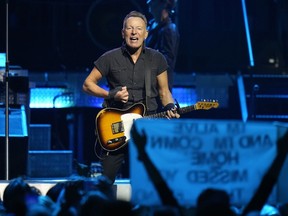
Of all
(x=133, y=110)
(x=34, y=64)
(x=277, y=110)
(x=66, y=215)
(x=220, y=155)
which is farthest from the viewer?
(x=34, y=64)

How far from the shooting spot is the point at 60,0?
1636cm

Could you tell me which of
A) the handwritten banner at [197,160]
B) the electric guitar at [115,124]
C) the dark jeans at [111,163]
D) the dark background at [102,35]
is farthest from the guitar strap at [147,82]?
the dark background at [102,35]

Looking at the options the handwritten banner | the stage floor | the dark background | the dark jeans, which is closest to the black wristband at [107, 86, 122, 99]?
the dark jeans

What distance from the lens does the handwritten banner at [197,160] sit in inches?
250

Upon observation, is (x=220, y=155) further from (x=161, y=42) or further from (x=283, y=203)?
(x=161, y=42)

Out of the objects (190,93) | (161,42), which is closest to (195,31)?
(190,93)

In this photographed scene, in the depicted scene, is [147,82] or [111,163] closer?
[111,163]

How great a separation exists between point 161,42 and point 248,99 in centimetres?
304

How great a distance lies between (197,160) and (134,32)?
8.22 ft

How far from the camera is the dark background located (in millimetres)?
16000

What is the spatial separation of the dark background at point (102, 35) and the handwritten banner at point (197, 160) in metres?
9.39

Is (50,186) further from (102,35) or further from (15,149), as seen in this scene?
(102,35)

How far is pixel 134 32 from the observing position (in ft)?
28.1

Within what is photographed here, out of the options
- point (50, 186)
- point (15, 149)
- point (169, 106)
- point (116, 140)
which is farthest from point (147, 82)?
point (15, 149)
